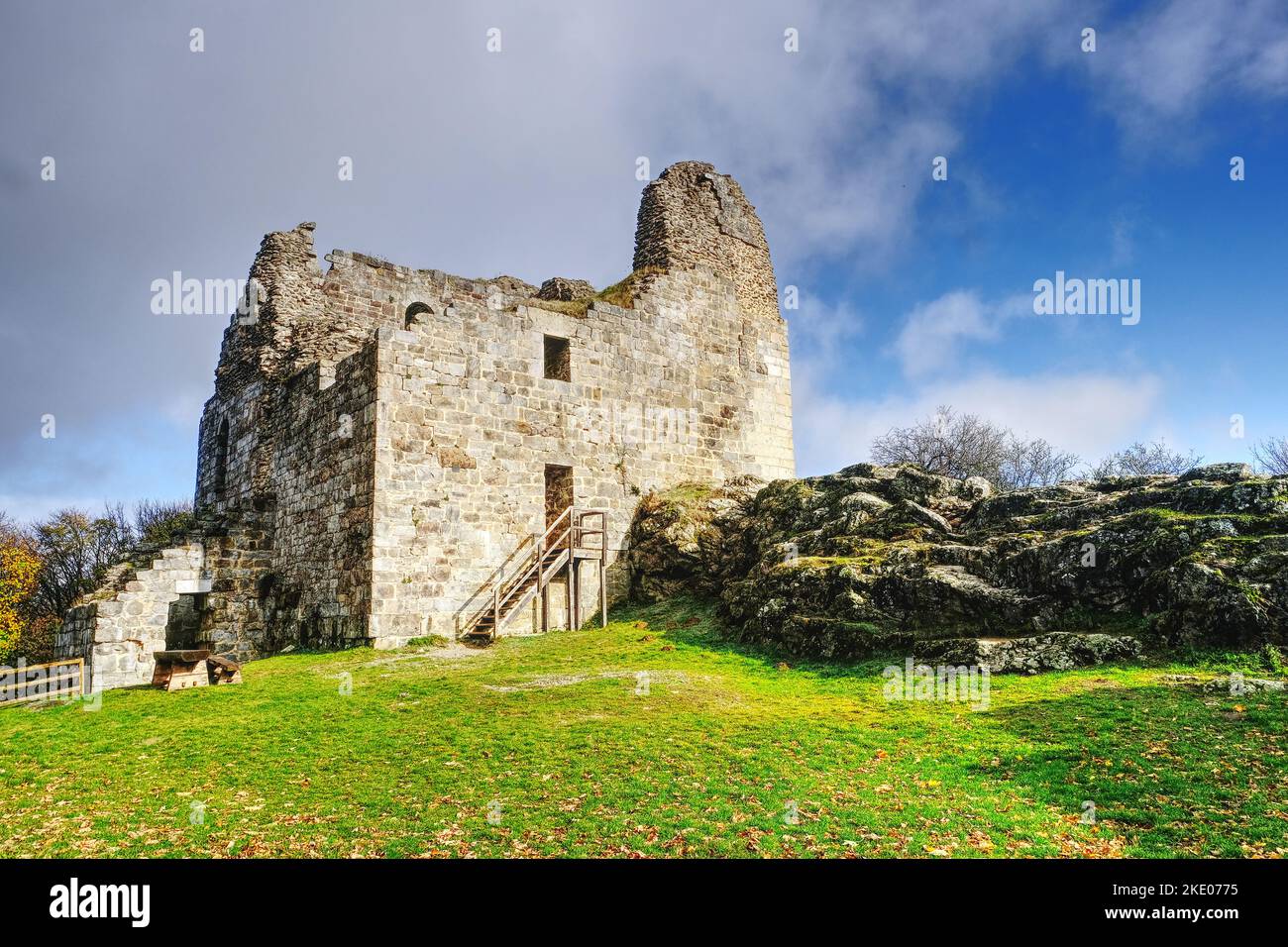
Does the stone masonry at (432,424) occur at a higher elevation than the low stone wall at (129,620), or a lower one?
higher

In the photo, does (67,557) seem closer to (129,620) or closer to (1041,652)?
(129,620)

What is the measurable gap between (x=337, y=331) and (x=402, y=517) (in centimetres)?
670

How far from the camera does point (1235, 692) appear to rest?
9.26 m

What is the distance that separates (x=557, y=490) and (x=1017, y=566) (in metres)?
10.8

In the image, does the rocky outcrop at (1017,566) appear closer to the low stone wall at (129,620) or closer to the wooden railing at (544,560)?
the wooden railing at (544,560)

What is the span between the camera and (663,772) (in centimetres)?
845

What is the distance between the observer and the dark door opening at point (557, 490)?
2020 cm

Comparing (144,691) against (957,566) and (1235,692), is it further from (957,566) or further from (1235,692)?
(1235,692)

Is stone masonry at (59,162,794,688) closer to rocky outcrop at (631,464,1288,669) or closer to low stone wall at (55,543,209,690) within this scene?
low stone wall at (55,543,209,690)

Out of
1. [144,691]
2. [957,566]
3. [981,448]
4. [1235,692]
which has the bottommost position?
[144,691]

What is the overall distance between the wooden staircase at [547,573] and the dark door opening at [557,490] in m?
0.22

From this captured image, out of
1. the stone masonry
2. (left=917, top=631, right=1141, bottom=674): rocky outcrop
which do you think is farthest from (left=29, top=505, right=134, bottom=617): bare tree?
(left=917, top=631, right=1141, bottom=674): rocky outcrop

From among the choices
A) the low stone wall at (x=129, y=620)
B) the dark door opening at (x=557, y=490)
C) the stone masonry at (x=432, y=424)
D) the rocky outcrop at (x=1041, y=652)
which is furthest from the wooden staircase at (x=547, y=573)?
the rocky outcrop at (x=1041, y=652)
